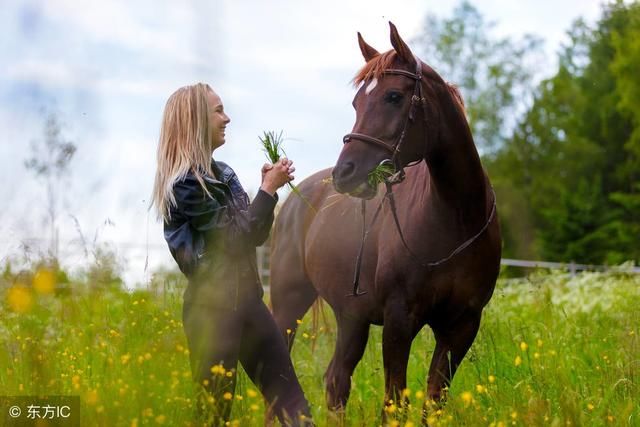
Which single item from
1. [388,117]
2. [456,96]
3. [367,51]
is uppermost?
[367,51]

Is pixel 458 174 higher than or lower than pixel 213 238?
higher

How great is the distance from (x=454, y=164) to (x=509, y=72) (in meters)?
32.6

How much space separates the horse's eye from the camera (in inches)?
183

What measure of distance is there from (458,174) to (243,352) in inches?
64.1

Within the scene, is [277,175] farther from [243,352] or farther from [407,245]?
[407,245]

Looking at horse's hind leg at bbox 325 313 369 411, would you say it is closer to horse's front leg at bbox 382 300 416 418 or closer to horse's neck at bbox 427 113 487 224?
horse's front leg at bbox 382 300 416 418

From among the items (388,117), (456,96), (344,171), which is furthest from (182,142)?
(456,96)

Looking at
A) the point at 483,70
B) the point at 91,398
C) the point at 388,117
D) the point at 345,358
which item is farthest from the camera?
the point at 483,70

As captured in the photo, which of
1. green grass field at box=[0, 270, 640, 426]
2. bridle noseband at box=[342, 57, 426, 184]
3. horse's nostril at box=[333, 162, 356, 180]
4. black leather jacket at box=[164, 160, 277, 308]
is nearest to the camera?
green grass field at box=[0, 270, 640, 426]

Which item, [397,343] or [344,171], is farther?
[397,343]

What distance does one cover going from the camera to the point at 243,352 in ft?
13.4

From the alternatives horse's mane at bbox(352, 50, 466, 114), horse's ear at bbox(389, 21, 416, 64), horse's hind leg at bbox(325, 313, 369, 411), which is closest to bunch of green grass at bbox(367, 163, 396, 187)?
horse's mane at bbox(352, 50, 466, 114)

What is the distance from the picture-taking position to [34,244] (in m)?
5.47

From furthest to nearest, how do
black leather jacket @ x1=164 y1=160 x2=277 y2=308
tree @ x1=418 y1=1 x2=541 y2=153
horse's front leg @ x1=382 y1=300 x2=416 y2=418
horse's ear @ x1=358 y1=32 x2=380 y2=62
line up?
tree @ x1=418 y1=1 x2=541 y2=153
horse's ear @ x1=358 y1=32 x2=380 y2=62
horse's front leg @ x1=382 y1=300 x2=416 y2=418
black leather jacket @ x1=164 y1=160 x2=277 y2=308
